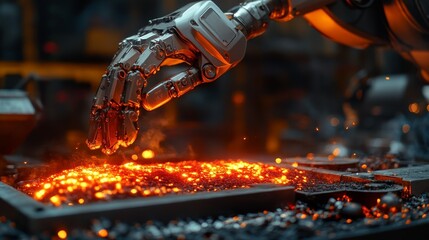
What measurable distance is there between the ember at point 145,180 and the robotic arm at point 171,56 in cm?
27

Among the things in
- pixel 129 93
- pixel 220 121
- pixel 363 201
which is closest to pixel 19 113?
pixel 129 93

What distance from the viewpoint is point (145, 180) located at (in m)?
3.22

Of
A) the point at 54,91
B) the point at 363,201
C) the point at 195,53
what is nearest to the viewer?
the point at 363,201

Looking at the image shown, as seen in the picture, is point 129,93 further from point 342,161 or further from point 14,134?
point 342,161

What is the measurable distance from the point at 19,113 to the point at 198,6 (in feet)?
6.58

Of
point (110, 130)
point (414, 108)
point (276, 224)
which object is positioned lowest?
point (276, 224)

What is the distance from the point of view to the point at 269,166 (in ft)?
13.8

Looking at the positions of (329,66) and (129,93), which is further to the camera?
(329,66)

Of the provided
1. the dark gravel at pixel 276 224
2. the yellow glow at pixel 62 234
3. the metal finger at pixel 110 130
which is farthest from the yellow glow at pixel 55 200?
the metal finger at pixel 110 130

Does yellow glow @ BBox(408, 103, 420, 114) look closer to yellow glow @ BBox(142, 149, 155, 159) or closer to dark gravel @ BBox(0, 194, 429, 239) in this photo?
yellow glow @ BBox(142, 149, 155, 159)

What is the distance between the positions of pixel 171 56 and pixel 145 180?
0.87 m

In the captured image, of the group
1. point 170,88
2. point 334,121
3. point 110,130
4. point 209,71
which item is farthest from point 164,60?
point 334,121

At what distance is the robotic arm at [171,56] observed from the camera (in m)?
3.31

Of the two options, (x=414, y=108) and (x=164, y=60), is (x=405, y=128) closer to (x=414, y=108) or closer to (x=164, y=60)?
(x=414, y=108)
